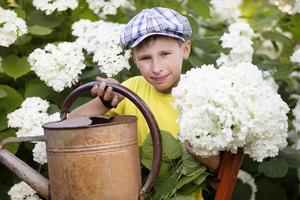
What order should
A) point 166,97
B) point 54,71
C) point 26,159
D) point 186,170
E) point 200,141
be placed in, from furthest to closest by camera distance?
point 26,159 < point 54,71 < point 166,97 < point 186,170 < point 200,141

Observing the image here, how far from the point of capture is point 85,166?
2.09 meters

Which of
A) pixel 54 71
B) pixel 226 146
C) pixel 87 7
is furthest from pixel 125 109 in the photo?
pixel 87 7

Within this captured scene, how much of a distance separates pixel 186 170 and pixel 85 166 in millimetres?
415

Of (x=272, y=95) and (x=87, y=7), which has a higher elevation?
(x=87, y=7)

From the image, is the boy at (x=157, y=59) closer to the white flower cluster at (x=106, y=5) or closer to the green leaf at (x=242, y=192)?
the white flower cluster at (x=106, y=5)

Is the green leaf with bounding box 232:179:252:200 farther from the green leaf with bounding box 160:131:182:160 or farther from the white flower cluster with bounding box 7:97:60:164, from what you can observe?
the white flower cluster with bounding box 7:97:60:164

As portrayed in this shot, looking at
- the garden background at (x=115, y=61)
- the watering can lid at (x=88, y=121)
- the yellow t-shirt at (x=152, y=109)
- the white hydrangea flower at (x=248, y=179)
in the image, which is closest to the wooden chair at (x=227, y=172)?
the yellow t-shirt at (x=152, y=109)

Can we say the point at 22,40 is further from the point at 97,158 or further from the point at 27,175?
the point at 97,158

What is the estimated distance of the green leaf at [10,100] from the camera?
2.86 meters

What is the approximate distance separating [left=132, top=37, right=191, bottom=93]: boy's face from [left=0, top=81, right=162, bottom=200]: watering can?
8.7 inches

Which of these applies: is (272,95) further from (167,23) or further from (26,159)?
(26,159)

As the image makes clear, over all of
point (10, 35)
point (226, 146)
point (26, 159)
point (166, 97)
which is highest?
point (10, 35)

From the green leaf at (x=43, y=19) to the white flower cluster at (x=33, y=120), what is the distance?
0.62 meters

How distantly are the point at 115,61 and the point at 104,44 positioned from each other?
0.16 metres
